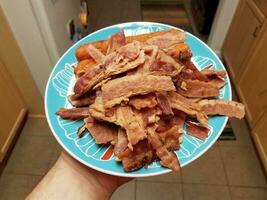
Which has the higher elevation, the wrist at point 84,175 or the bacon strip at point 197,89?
the bacon strip at point 197,89

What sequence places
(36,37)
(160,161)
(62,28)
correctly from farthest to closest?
(62,28), (36,37), (160,161)

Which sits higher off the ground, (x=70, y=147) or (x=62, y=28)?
(x=70, y=147)

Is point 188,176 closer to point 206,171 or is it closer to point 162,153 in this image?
point 206,171

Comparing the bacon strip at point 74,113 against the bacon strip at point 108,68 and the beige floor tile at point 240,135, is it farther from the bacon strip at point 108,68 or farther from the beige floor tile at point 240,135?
the beige floor tile at point 240,135

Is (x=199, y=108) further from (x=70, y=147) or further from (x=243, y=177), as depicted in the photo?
(x=243, y=177)

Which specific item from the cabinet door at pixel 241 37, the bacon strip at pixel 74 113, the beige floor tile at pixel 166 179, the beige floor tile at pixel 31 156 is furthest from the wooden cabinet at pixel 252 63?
the beige floor tile at pixel 31 156

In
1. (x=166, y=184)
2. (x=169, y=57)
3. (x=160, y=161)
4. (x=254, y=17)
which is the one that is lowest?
(x=166, y=184)

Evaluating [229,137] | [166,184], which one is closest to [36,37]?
[166,184]

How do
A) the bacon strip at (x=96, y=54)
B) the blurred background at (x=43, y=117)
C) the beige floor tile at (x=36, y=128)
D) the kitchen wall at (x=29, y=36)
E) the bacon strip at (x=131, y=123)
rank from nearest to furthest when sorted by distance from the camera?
the bacon strip at (x=131, y=123), the bacon strip at (x=96, y=54), the kitchen wall at (x=29, y=36), the blurred background at (x=43, y=117), the beige floor tile at (x=36, y=128)
